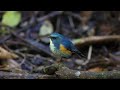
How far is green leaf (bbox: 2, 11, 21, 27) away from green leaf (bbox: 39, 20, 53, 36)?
1.12 feet

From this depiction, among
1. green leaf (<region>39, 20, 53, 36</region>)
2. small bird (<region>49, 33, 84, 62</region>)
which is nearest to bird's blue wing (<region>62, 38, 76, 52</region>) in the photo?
small bird (<region>49, 33, 84, 62</region>)

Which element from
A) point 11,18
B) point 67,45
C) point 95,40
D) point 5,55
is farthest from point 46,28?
point 67,45

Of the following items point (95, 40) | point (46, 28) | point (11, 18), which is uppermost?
point (11, 18)

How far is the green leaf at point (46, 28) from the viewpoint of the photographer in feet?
16.1

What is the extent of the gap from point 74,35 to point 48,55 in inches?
30.6

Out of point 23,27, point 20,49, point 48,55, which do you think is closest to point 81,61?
point 48,55

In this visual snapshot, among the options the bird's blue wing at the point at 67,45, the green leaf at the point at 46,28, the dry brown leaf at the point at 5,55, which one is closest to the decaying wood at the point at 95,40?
the green leaf at the point at 46,28

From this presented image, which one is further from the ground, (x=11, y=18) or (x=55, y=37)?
(x=11, y=18)

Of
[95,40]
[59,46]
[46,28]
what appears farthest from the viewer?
[46,28]

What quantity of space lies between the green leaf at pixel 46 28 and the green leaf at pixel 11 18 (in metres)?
0.34

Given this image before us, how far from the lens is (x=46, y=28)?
4977 mm

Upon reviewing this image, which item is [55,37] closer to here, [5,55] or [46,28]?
[5,55]

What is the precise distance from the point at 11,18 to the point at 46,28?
48cm
